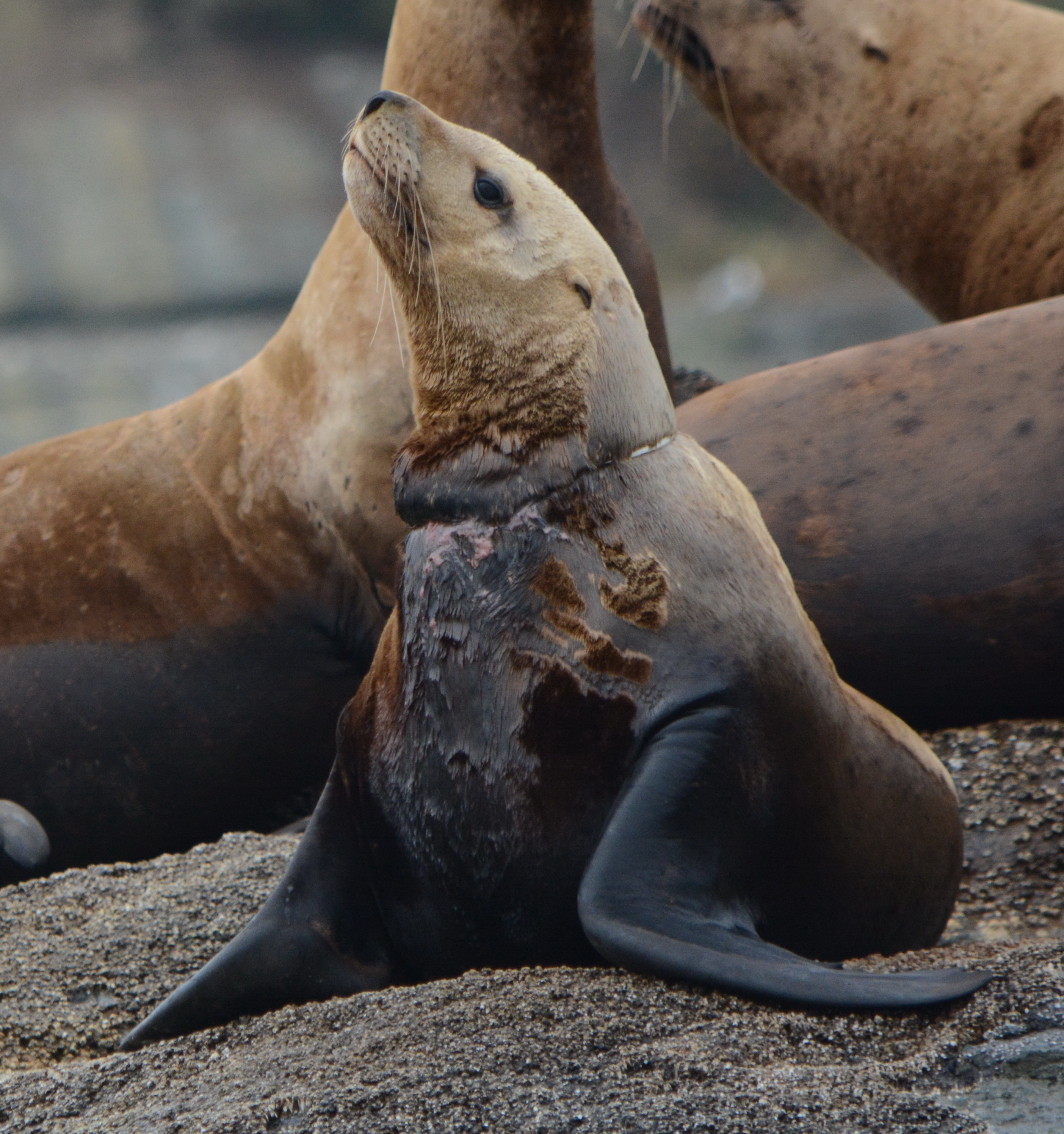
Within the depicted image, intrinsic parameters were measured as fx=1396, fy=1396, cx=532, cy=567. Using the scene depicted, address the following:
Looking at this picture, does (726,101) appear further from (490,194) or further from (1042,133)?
(490,194)

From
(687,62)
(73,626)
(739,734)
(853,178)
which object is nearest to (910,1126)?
(739,734)

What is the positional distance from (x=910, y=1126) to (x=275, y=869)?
1739 millimetres

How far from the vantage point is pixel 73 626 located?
161 inches

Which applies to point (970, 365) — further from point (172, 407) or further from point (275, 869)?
point (172, 407)

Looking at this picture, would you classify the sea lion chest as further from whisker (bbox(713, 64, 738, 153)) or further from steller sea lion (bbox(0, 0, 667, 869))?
whisker (bbox(713, 64, 738, 153))

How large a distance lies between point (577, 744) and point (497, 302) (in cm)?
75

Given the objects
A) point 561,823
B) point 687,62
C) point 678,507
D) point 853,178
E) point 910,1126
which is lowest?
point 910,1126

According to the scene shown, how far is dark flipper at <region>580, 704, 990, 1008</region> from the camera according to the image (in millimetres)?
1720

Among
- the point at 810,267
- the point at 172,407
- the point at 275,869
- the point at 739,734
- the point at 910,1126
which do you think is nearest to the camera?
the point at 910,1126

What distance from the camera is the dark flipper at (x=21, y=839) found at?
3.33 meters

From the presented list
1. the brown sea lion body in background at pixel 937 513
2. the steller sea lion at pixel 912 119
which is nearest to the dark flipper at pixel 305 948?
the brown sea lion body in background at pixel 937 513

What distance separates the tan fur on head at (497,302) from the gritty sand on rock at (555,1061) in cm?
85

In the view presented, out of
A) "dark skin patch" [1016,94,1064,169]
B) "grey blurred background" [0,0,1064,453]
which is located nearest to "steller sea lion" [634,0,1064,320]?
"dark skin patch" [1016,94,1064,169]

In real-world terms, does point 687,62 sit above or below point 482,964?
above
